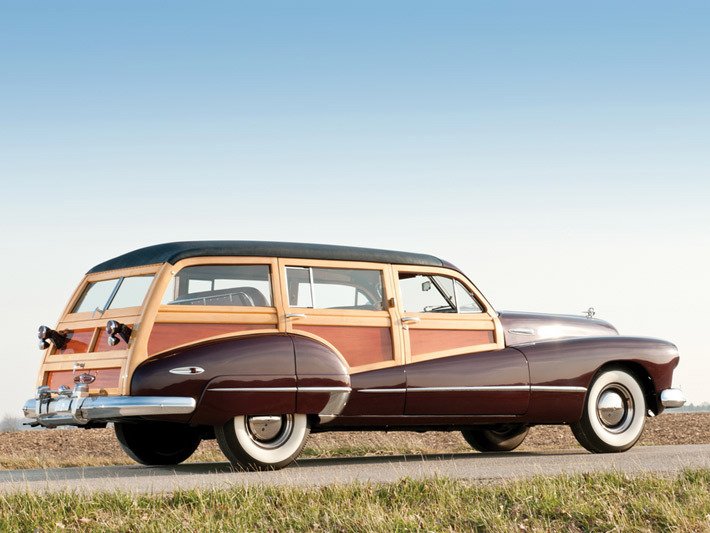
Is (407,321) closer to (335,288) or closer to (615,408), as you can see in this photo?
(335,288)

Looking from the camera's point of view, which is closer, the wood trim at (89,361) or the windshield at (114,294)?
the wood trim at (89,361)

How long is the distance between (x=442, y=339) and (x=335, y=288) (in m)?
1.24

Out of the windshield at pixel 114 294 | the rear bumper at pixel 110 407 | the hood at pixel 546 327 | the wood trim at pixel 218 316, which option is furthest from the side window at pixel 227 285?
the hood at pixel 546 327

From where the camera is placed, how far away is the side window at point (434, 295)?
30.3 feet

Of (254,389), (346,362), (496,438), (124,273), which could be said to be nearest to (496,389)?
(346,362)

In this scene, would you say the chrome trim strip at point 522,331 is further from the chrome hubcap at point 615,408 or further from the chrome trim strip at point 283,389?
the chrome trim strip at point 283,389

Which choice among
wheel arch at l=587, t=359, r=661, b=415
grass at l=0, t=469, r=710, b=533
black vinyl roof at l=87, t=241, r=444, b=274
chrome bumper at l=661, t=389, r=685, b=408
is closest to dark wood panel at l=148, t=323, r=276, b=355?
black vinyl roof at l=87, t=241, r=444, b=274

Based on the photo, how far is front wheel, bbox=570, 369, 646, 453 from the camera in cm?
982

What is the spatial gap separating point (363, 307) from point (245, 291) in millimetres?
1168

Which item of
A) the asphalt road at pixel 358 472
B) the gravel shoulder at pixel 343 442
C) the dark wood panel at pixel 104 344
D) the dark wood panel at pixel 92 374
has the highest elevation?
the dark wood panel at pixel 104 344

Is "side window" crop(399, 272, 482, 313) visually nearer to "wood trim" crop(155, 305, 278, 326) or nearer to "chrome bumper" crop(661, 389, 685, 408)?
"wood trim" crop(155, 305, 278, 326)

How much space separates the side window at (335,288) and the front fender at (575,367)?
5.77 ft

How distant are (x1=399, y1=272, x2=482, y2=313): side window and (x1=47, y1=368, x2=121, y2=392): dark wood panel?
2.80m

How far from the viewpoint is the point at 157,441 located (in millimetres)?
9523
